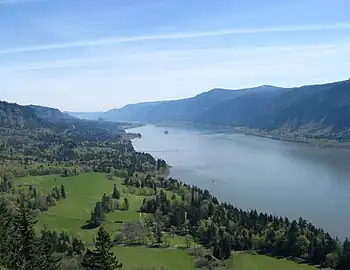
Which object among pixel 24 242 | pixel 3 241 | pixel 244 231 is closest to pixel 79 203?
pixel 244 231

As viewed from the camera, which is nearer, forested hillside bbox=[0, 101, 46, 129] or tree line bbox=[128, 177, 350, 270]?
tree line bbox=[128, 177, 350, 270]

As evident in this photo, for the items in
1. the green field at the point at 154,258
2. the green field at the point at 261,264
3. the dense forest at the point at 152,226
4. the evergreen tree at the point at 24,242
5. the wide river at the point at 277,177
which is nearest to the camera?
the evergreen tree at the point at 24,242

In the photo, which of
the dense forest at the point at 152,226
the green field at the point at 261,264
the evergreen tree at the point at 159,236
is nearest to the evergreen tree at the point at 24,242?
the dense forest at the point at 152,226

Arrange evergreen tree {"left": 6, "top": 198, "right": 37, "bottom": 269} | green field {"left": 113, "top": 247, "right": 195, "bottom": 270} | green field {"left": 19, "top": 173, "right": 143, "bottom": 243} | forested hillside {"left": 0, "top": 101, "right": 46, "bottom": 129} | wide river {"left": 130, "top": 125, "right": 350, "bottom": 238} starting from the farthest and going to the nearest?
1. forested hillside {"left": 0, "top": 101, "right": 46, "bottom": 129}
2. wide river {"left": 130, "top": 125, "right": 350, "bottom": 238}
3. green field {"left": 19, "top": 173, "right": 143, "bottom": 243}
4. green field {"left": 113, "top": 247, "right": 195, "bottom": 270}
5. evergreen tree {"left": 6, "top": 198, "right": 37, "bottom": 269}

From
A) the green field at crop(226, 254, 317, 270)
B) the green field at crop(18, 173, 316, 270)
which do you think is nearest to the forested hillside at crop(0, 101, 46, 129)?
the green field at crop(18, 173, 316, 270)

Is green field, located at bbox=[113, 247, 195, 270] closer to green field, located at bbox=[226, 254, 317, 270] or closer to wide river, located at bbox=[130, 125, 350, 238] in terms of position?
green field, located at bbox=[226, 254, 317, 270]

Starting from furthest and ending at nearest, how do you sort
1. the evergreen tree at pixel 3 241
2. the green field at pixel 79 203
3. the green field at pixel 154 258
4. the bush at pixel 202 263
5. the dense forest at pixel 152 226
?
the green field at pixel 79 203 → the bush at pixel 202 263 → the green field at pixel 154 258 → the dense forest at pixel 152 226 → the evergreen tree at pixel 3 241

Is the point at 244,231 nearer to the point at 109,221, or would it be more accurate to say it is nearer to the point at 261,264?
the point at 261,264

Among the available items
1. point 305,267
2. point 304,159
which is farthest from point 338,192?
point 304,159

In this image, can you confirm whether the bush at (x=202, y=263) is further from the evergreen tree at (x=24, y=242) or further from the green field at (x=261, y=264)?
the evergreen tree at (x=24, y=242)
